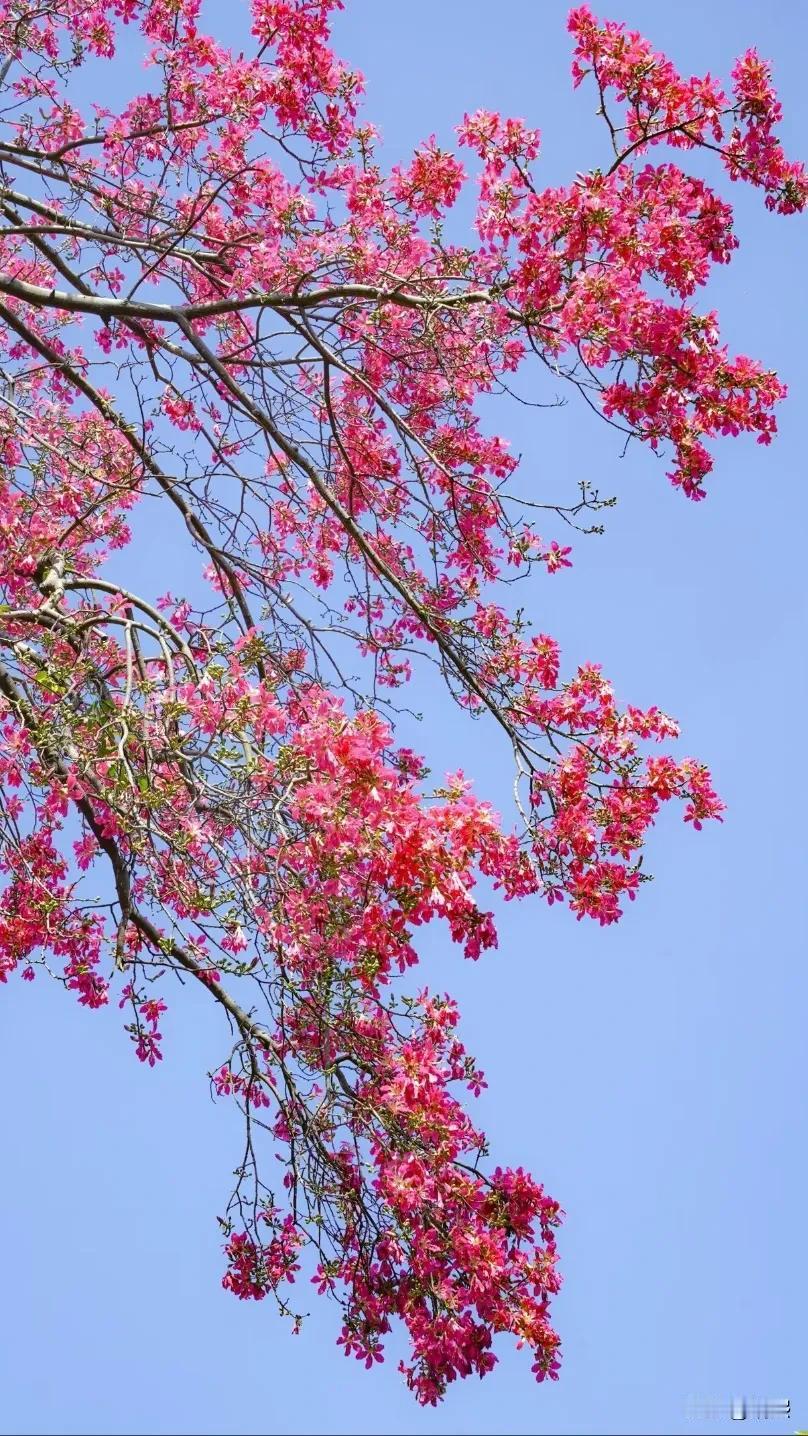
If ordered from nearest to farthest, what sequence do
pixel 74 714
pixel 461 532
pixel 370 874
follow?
pixel 370 874
pixel 74 714
pixel 461 532

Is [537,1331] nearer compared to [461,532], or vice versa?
[537,1331]

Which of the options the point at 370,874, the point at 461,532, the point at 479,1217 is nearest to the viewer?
the point at 370,874

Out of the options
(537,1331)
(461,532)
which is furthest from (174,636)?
(537,1331)

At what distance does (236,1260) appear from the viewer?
5.52 meters

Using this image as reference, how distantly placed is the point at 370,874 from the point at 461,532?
234cm

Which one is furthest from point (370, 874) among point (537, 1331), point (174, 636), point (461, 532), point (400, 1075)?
point (461, 532)

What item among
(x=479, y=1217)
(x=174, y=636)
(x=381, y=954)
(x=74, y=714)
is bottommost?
(x=479, y=1217)

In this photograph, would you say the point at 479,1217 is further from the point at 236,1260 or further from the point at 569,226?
Answer: the point at 569,226

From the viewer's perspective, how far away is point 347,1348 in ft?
17.1

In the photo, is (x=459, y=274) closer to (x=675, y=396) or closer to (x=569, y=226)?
(x=569, y=226)

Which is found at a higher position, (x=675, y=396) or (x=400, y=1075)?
(x=675, y=396)

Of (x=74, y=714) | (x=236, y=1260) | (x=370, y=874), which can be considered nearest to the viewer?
(x=370, y=874)

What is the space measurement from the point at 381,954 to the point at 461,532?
→ 2286mm

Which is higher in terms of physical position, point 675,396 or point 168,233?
point 168,233
